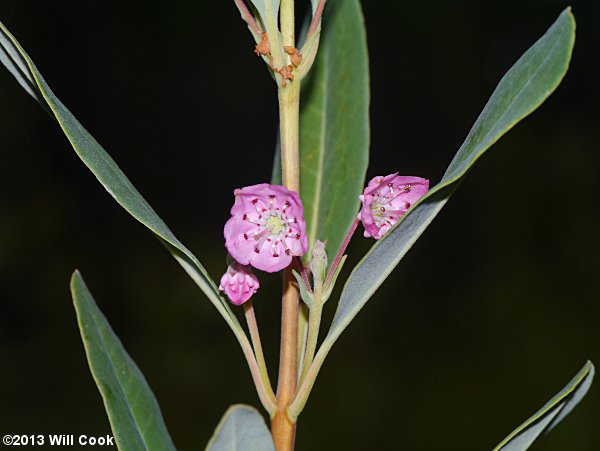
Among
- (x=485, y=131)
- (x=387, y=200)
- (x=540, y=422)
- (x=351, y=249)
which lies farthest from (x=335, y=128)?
(x=351, y=249)

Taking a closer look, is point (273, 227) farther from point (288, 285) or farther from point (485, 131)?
point (485, 131)

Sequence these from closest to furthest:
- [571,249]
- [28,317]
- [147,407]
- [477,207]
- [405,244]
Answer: [405,244] < [147,407] < [28,317] < [571,249] < [477,207]

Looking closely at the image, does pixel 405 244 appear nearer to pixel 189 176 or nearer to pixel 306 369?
pixel 306 369

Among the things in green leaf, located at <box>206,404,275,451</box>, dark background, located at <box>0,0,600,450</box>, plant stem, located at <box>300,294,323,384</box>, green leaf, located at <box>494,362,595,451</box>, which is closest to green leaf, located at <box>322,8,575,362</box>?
plant stem, located at <box>300,294,323,384</box>

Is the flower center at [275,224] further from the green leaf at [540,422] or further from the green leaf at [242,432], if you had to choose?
the green leaf at [540,422]

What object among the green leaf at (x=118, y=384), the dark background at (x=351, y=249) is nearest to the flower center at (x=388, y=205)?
the green leaf at (x=118, y=384)

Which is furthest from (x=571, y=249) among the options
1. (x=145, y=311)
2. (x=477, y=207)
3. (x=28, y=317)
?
(x=28, y=317)

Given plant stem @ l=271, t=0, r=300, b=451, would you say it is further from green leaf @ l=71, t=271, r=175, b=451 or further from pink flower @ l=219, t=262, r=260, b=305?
green leaf @ l=71, t=271, r=175, b=451
